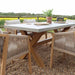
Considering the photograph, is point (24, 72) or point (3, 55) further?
point (24, 72)

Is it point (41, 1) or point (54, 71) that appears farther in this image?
point (41, 1)

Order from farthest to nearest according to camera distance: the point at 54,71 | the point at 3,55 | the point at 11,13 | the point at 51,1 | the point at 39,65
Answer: the point at 11,13 → the point at 51,1 → the point at 39,65 → the point at 54,71 → the point at 3,55

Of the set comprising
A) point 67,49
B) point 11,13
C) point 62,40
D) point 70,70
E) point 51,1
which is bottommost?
point 70,70

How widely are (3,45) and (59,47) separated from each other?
92cm

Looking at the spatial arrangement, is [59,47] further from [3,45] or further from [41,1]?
[41,1]

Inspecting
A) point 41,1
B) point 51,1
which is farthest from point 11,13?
point 51,1

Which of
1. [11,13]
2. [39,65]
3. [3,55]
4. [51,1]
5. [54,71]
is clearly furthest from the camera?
[11,13]

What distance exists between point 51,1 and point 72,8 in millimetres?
1139

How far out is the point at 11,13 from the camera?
6.01 metres

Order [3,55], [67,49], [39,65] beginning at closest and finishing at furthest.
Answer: [3,55]
[67,49]
[39,65]

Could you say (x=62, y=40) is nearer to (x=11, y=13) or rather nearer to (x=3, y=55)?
(x=3, y=55)

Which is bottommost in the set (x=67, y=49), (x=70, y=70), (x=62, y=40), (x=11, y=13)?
(x=70, y=70)

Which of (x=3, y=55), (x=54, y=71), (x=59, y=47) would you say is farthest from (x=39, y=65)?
(x=3, y=55)

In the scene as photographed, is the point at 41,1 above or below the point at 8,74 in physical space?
above
